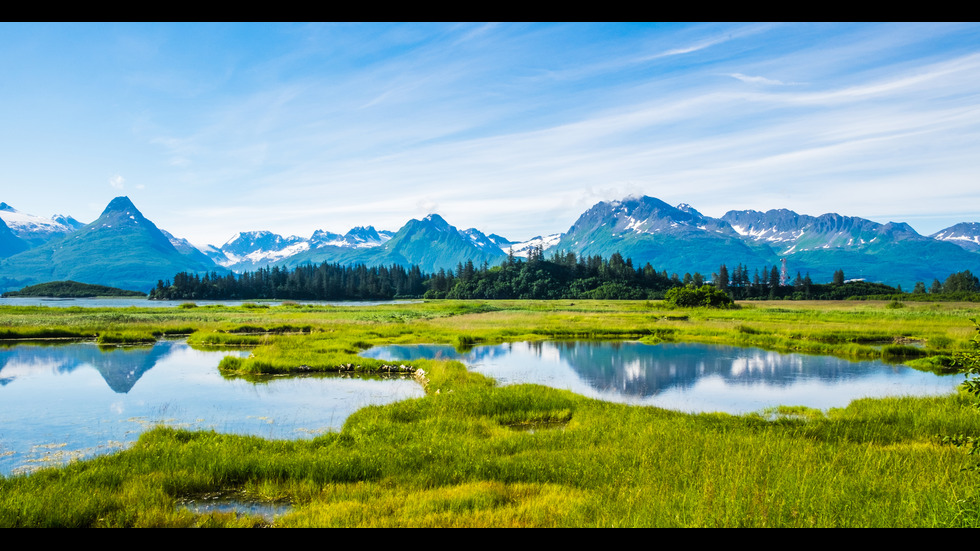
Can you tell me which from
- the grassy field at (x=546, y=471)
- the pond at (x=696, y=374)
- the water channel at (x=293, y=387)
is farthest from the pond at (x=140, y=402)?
the pond at (x=696, y=374)

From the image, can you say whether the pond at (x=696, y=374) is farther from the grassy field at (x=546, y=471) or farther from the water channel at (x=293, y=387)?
the grassy field at (x=546, y=471)

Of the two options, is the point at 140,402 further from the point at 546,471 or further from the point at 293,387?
the point at 546,471

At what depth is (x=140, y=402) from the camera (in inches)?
1103

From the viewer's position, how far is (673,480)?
1291 cm

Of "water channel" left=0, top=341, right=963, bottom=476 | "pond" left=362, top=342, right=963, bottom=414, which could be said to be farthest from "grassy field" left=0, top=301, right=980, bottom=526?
"pond" left=362, top=342, right=963, bottom=414

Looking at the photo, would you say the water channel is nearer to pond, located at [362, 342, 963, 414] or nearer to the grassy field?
pond, located at [362, 342, 963, 414]

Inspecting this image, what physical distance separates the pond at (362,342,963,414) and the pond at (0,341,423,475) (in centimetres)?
1107

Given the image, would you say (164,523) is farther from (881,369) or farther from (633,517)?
(881,369)

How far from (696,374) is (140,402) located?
3384cm

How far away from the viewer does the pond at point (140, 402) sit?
20.5 meters

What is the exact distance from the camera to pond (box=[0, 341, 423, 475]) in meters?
20.5

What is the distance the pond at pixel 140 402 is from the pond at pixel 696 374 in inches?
436
